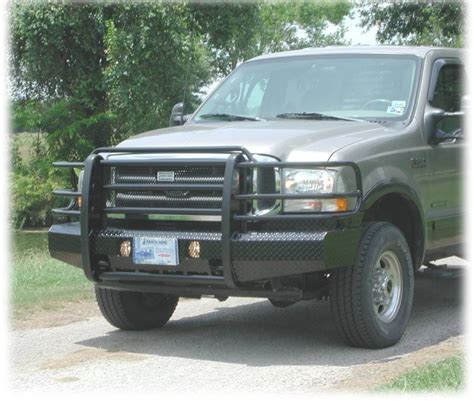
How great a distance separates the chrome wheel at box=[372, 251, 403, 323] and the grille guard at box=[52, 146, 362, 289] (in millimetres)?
620

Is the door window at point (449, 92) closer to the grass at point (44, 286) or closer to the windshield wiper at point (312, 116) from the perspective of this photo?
the windshield wiper at point (312, 116)

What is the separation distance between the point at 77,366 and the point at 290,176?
6.16 feet

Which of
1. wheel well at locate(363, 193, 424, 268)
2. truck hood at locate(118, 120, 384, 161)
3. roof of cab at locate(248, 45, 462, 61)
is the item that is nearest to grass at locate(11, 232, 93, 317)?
truck hood at locate(118, 120, 384, 161)

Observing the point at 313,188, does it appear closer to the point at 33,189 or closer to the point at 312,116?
the point at 312,116

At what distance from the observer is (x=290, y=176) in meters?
6.63

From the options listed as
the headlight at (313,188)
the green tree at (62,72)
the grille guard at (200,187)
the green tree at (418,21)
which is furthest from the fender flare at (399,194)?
the green tree at (62,72)

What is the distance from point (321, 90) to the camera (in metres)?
8.05

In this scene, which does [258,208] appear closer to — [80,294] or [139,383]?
[139,383]

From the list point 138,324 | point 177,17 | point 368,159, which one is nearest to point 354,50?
point 368,159

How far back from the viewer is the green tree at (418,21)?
2639 cm

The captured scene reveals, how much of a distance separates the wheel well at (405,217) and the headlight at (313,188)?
831 mm

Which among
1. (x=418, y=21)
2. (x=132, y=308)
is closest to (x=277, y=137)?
(x=132, y=308)

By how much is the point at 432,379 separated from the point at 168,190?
2.25m

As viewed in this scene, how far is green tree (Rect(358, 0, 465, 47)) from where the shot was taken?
26.4 metres
